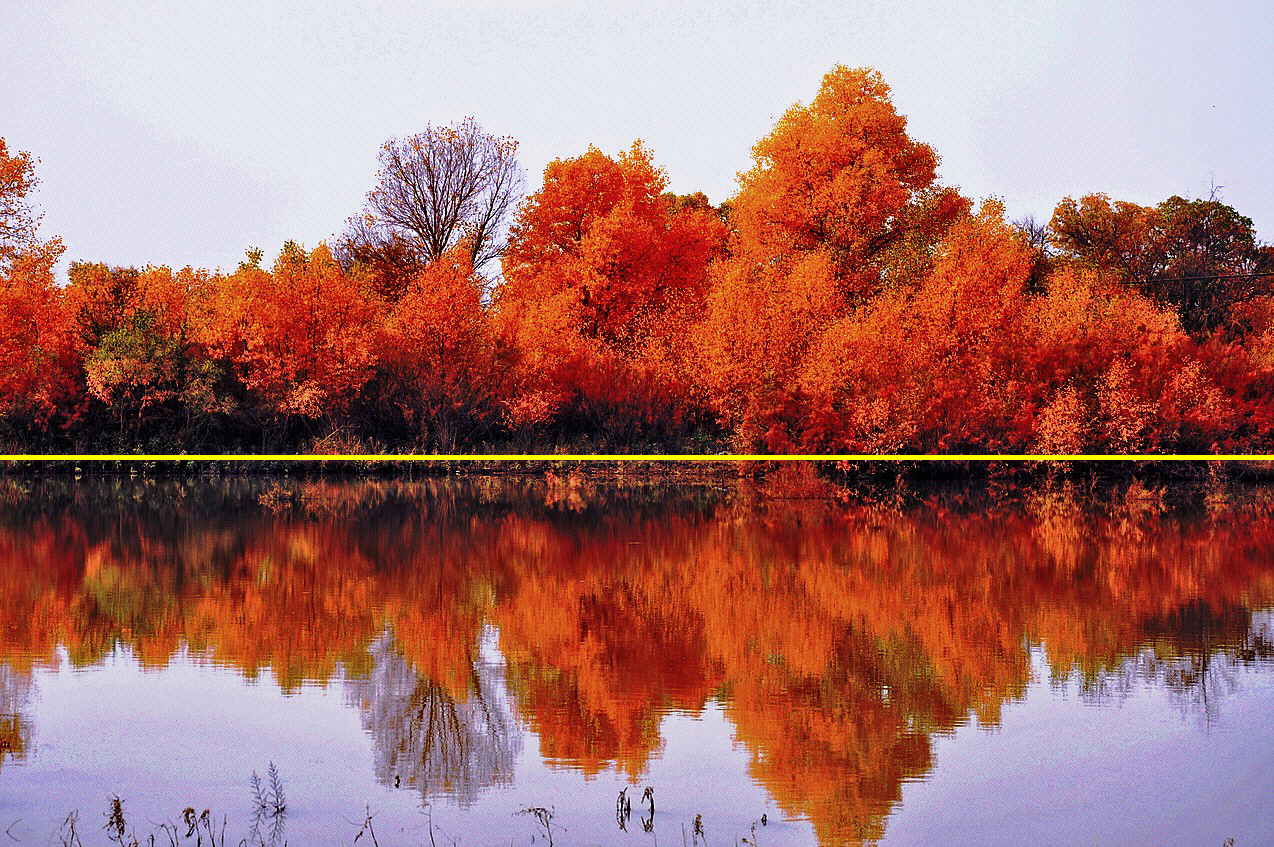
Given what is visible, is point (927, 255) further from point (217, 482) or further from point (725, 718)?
point (725, 718)

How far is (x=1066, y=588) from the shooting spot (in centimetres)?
1839

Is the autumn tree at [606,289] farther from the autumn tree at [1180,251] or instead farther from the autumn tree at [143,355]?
the autumn tree at [1180,251]

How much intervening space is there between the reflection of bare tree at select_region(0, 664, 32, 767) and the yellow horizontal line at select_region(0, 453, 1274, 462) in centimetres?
2815

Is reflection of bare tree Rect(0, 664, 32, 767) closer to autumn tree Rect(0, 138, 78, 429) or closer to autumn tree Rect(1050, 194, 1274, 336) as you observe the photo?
autumn tree Rect(0, 138, 78, 429)

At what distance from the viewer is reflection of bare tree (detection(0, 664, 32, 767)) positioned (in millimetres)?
9977

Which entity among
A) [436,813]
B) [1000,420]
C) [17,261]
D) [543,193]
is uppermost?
[543,193]

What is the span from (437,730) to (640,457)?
98.5 ft

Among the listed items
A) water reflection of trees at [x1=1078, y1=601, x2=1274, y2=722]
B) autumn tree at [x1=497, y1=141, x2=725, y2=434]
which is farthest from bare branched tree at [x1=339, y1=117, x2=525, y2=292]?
water reflection of trees at [x1=1078, y1=601, x2=1274, y2=722]

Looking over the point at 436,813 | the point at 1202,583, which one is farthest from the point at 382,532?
the point at 436,813

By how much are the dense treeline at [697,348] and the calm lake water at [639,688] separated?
51.2ft

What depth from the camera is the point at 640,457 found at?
4072 cm

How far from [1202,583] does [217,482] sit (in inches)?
1151

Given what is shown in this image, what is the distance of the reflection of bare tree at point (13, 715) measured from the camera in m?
9.98

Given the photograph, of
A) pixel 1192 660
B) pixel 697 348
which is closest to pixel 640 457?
pixel 697 348
